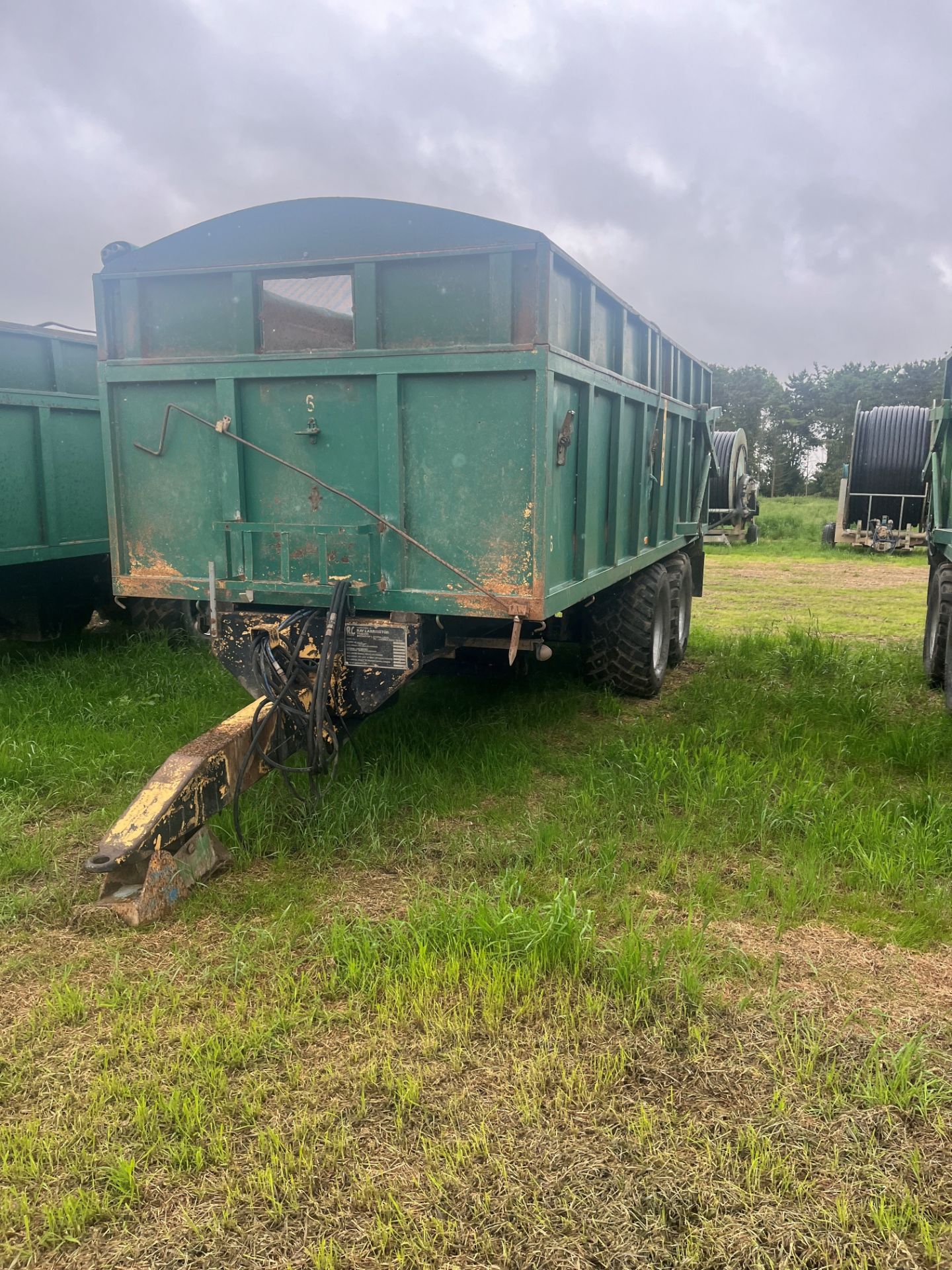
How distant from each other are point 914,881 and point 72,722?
4630 mm

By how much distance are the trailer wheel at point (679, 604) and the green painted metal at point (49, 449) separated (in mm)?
4474

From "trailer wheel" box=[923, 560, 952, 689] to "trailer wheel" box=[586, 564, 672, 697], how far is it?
189 cm

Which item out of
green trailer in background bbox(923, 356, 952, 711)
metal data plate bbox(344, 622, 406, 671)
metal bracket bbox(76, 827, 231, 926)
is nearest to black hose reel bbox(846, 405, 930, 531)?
green trailer in background bbox(923, 356, 952, 711)

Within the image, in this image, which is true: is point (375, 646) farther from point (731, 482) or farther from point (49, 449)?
point (731, 482)

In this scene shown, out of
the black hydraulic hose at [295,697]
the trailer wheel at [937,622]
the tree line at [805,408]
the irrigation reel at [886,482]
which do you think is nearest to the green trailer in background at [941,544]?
the trailer wheel at [937,622]

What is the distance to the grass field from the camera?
2.16 metres

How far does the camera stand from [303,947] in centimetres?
336

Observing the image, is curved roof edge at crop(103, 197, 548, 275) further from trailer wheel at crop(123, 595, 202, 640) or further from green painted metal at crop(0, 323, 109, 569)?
trailer wheel at crop(123, 595, 202, 640)

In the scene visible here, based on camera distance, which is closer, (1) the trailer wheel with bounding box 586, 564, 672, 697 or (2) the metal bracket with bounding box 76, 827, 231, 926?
(2) the metal bracket with bounding box 76, 827, 231, 926

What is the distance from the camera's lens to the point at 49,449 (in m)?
7.16

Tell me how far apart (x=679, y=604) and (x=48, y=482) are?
5007 millimetres

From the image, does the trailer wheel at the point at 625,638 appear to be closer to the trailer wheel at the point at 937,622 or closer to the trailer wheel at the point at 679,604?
the trailer wheel at the point at 679,604

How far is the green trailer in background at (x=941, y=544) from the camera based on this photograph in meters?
5.94

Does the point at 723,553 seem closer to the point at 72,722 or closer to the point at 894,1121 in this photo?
the point at 72,722
